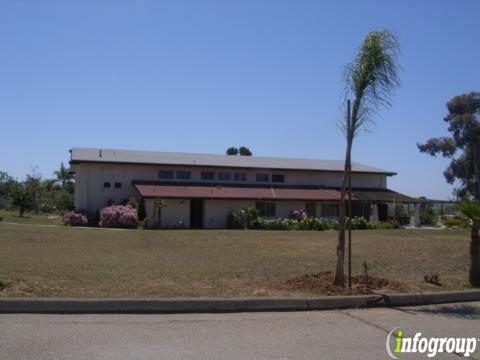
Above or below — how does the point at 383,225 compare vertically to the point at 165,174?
below

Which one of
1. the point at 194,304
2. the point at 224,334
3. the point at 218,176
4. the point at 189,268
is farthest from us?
the point at 218,176

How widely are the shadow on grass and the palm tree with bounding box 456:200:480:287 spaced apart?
6.04 ft

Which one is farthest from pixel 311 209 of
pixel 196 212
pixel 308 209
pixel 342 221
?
pixel 342 221

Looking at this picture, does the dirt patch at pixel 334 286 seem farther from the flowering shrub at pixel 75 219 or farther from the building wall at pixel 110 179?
the building wall at pixel 110 179

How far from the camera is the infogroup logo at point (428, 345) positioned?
22.0 ft

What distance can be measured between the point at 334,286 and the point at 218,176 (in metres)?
34.7

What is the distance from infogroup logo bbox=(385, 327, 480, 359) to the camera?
22.0ft

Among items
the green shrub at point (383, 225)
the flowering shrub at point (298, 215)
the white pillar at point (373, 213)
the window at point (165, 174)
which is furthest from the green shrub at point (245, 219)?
the white pillar at point (373, 213)

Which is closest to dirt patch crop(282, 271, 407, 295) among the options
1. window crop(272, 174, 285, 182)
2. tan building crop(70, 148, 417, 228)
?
tan building crop(70, 148, 417, 228)

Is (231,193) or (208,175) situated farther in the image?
(208,175)

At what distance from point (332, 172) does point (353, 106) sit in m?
37.2

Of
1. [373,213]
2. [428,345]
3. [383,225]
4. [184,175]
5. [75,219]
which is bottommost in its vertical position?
[428,345]

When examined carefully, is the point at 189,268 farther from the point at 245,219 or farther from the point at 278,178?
the point at 278,178

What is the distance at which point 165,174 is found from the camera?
43.5 metres
